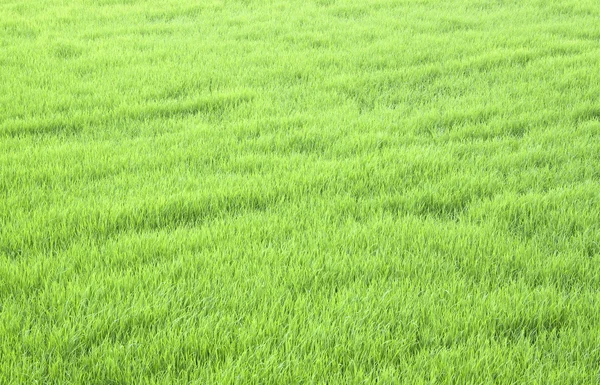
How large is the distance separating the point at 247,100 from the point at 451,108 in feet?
5.85

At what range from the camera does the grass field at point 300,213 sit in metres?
2.29

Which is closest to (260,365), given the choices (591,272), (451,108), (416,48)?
(591,272)

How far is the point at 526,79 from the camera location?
586cm

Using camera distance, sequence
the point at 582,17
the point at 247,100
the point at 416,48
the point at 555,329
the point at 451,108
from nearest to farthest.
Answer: the point at 555,329
the point at 451,108
the point at 247,100
the point at 416,48
the point at 582,17

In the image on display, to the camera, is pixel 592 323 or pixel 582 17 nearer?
pixel 592 323

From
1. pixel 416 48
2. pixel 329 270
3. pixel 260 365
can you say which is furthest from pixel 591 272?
pixel 416 48

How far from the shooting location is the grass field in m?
2.29

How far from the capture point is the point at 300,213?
3422 mm

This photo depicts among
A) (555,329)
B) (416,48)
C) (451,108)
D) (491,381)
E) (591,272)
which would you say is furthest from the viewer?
(416,48)

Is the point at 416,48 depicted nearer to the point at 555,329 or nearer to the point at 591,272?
the point at 591,272

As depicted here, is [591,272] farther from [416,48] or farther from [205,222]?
[416,48]

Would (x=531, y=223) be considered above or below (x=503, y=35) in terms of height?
below

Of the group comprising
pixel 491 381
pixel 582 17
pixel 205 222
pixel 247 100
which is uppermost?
pixel 582 17

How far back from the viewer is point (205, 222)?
330 centimetres
